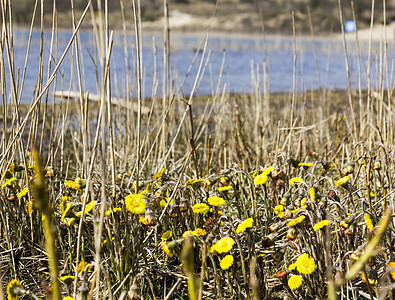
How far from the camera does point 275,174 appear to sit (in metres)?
1.25

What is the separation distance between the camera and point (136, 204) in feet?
3.35

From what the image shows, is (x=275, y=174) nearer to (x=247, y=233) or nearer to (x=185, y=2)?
(x=247, y=233)

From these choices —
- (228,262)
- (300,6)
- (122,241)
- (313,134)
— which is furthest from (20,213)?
(300,6)

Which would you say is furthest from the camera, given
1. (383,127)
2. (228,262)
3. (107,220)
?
(383,127)

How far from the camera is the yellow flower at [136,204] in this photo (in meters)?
1.01

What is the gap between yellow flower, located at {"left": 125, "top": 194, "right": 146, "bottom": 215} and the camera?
1.01m

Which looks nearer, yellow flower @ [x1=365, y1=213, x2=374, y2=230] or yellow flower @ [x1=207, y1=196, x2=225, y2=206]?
yellow flower @ [x1=365, y1=213, x2=374, y2=230]

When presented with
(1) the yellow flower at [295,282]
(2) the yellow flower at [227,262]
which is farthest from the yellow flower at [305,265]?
(2) the yellow flower at [227,262]

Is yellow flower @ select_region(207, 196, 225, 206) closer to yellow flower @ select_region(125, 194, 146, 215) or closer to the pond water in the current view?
yellow flower @ select_region(125, 194, 146, 215)

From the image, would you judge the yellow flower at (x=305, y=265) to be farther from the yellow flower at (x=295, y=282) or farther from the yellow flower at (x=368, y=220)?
the yellow flower at (x=368, y=220)

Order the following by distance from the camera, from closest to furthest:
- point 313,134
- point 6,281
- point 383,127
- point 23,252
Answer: point 6,281, point 23,252, point 383,127, point 313,134

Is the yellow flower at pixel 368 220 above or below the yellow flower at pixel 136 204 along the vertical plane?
below

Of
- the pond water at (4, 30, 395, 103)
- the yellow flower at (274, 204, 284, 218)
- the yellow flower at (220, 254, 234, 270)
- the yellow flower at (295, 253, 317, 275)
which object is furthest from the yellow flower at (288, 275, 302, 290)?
the pond water at (4, 30, 395, 103)

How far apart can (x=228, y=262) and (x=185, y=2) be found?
70.5 meters
